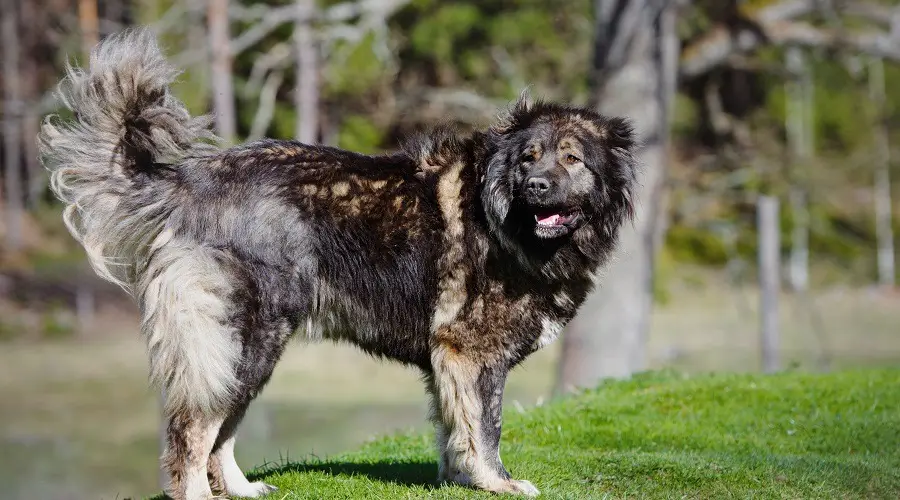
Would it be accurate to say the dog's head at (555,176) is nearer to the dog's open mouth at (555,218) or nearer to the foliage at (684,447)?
the dog's open mouth at (555,218)

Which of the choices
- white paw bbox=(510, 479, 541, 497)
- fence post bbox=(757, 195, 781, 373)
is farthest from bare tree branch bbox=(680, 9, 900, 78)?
white paw bbox=(510, 479, 541, 497)

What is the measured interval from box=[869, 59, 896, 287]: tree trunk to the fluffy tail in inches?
1043

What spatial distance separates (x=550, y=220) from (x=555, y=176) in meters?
0.28

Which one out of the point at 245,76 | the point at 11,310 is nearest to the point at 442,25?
the point at 245,76

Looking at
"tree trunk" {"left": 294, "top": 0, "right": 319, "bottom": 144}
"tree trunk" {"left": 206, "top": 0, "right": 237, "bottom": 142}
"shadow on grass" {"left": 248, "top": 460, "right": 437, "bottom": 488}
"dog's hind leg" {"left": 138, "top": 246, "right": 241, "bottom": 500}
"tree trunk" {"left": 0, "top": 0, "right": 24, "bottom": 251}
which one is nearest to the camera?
"dog's hind leg" {"left": 138, "top": 246, "right": 241, "bottom": 500}

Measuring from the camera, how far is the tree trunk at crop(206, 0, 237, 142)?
16.7 m

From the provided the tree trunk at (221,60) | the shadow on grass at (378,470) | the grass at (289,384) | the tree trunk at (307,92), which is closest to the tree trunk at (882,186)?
the grass at (289,384)

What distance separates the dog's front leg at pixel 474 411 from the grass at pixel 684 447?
0.18 meters

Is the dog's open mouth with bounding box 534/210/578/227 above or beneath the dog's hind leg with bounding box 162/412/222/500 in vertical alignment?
above

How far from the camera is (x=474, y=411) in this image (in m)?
6.48

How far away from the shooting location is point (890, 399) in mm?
9594

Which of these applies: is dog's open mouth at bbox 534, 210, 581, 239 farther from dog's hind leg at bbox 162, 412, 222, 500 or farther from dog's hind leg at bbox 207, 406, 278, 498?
dog's hind leg at bbox 162, 412, 222, 500

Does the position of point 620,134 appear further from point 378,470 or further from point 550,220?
point 378,470

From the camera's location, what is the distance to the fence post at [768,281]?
47.3 ft
